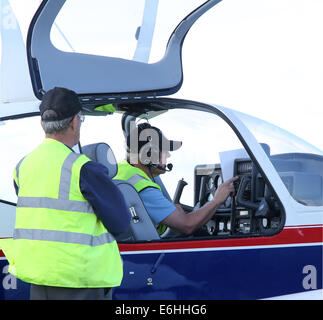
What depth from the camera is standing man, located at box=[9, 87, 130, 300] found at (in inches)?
111

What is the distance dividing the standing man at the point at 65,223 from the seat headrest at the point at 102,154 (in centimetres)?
109

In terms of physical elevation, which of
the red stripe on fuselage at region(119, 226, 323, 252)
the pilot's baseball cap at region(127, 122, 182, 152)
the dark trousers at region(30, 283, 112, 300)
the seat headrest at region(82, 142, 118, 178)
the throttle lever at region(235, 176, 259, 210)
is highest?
the pilot's baseball cap at region(127, 122, 182, 152)

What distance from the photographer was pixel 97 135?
4492 mm

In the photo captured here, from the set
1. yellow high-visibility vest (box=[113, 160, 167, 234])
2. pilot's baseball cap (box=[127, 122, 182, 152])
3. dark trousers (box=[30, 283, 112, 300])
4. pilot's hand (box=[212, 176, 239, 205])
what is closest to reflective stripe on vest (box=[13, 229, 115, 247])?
dark trousers (box=[30, 283, 112, 300])

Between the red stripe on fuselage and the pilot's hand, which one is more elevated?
the pilot's hand

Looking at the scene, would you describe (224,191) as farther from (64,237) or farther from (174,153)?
(64,237)

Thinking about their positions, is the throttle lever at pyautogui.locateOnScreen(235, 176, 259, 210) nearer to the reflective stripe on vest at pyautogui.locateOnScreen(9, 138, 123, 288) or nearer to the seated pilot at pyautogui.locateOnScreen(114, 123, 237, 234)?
the seated pilot at pyautogui.locateOnScreen(114, 123, 237, 234)

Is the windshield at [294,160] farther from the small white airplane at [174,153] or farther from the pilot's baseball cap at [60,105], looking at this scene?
the pilot's baseball cap at [60,105]

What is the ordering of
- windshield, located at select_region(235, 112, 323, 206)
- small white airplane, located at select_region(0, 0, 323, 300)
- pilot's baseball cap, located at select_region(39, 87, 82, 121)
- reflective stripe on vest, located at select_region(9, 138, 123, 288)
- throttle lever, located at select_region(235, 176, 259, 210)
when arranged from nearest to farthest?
reflective stripe on vest, located at select_region(9, 138, 123, 288) < pilot's baseball cap, located at select_region(39, 87, 82, 121) < small white airplane, located at select_region(0, 0, 323, 300) < windshield, located at select_region(235, 112, 323, 206) < throttle lever, located at select_region(235, 176, 259, 210)

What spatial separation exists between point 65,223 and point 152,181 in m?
1.58

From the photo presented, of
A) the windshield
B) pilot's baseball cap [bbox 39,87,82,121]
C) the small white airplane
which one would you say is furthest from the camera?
the windshield

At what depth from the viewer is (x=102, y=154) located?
161 inches

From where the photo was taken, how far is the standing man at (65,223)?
9.24 ft

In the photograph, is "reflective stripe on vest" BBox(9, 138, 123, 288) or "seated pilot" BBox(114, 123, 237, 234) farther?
"seated pilot" BBox(114, 123, 237, 234)
